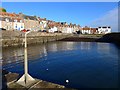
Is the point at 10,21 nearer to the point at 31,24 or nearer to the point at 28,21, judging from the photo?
the point at 28,21

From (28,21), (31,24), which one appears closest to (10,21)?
(28,21)

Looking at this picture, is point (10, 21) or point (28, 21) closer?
point (10, 21)

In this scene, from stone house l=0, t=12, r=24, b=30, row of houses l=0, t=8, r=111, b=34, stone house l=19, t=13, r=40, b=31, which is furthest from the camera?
stone house l=19, t=13, r=40, b=31

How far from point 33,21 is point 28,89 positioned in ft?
243

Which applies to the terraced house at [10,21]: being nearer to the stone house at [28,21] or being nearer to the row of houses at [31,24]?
the row of houses at [31,24]

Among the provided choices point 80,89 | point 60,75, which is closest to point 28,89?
point 80,89

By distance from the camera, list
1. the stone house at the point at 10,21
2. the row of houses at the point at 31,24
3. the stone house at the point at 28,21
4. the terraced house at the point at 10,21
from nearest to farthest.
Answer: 1. the terraced house at the point at 10,21
2. the stone house at the point at 10,21
3. the row of houses at the point at 31,24
4. the stone house at the point at 28,21

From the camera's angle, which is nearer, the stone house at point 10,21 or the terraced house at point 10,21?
the terraced house at point 10,21

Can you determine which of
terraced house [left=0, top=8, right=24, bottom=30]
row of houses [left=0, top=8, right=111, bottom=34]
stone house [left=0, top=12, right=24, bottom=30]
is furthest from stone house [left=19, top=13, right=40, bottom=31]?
stone house [left=0, top=12, right=24, bottom=30]

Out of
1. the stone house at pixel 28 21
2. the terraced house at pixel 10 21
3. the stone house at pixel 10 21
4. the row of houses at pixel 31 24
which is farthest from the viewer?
the stone house at pixel 28 21

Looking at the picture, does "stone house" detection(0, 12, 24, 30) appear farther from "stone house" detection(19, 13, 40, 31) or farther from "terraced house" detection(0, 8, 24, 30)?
"stone house" detection(19, 13, 40, 31)

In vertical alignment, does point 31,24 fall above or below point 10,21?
below

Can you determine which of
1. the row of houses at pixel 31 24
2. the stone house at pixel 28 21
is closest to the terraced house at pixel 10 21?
the row of houses at pixel 31 24

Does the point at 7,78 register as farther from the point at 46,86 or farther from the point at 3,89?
the point at 46,86
